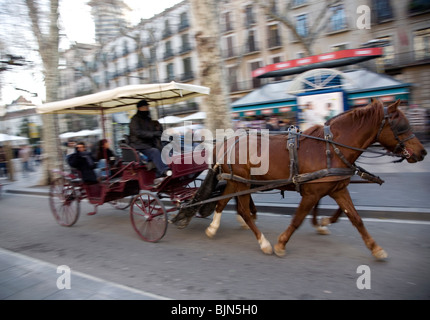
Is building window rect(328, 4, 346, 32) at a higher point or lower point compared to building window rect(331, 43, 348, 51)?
higher

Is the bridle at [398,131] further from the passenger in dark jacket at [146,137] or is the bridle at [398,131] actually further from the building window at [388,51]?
the building window at [388,51]

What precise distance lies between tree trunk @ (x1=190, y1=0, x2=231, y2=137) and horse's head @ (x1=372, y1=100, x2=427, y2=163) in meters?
4.33

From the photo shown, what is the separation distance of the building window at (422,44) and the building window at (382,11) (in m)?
2.25

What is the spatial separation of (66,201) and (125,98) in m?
2.46

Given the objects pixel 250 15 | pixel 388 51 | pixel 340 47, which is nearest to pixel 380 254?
pixel 388 51

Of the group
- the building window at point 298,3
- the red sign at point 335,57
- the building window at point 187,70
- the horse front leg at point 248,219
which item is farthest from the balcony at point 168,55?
the horse front leg at point 248,219

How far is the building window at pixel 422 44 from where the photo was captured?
70.4 feet

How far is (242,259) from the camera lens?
4.01 meters

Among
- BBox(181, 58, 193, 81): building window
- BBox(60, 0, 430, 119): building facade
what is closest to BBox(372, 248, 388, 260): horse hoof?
BBox(60, 0, 430, 119): building facade

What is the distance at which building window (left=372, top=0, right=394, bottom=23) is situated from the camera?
22484mm

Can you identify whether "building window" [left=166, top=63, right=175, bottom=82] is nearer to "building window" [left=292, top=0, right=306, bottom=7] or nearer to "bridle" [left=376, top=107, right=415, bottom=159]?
"building window" [left=292, top=0, right=306, bottom=7]

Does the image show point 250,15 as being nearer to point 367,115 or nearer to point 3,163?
point 3,163
